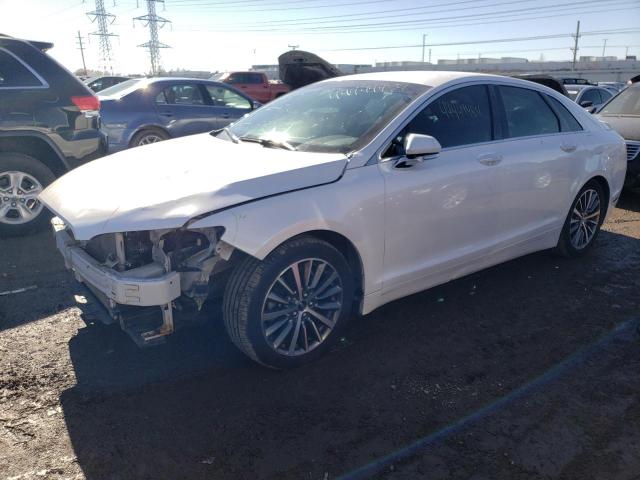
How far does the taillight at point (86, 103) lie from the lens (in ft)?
18.4

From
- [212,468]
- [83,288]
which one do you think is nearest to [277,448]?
[212,468]

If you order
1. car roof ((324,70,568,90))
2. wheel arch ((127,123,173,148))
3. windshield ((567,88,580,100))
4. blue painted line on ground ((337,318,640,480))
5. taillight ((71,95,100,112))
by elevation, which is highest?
car roof ((324,70,568,90))

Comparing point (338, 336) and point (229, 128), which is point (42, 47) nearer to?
point (229, 128)

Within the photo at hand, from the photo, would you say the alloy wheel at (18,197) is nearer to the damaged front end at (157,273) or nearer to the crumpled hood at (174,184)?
the crumpled hood at (174,184)

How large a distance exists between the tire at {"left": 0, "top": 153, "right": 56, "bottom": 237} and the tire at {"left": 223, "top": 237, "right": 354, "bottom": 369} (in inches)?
138

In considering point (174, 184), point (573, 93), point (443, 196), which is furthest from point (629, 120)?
point (174, 184)

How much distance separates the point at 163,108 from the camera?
9.29 metres

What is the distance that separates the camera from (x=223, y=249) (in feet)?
9.52

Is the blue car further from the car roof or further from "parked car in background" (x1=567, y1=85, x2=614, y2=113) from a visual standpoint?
"parked car in background" (x1=567, y1=85, x2=614, y2=113)

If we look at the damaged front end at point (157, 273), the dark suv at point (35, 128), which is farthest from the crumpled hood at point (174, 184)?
the dark suv at point (35, 128)

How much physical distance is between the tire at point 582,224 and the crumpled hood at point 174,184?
2834 millimetres

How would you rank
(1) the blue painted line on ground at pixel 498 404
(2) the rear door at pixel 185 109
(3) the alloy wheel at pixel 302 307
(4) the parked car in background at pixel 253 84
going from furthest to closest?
(4) the parked car in background at pixel 253 84 → (2) the rear door at pixel 185 109 → (3) the alloy wheel at pixel 302 307 → (1) the blue painted line on ground at pixel 498 404

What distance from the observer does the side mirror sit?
3346 millimetres

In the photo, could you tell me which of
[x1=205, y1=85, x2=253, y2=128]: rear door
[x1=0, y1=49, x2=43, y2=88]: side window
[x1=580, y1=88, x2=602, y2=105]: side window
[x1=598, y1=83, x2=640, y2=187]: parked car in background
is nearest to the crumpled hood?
[x1=0, y1=49, x2=43, y2=88]: side window
